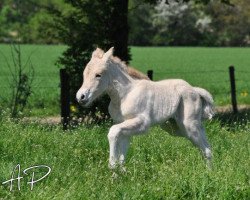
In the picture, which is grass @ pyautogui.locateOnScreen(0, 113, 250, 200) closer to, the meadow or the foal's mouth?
the meadow

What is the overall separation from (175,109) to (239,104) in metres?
15.2

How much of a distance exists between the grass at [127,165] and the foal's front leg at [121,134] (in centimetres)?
19

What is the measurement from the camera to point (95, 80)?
904cm

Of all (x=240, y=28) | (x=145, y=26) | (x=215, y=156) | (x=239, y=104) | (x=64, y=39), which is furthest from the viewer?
(x=145, y=26)

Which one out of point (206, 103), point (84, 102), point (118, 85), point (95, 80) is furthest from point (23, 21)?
point (84, 102)

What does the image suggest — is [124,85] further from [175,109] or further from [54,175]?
[54,175]

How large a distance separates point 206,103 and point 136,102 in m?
1.22

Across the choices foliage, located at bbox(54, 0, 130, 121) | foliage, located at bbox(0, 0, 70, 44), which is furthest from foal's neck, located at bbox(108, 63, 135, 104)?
foliage, located at bbox(0, 0, 70, 44)

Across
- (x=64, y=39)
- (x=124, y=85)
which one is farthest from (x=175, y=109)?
(x=64, y=39)

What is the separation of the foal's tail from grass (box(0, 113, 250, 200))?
21.5 inches

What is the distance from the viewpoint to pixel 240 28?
284ft

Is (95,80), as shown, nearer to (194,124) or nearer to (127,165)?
(127,165)

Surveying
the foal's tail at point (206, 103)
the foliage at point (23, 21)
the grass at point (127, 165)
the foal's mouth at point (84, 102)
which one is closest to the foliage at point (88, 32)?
the grass at point (127, 165)

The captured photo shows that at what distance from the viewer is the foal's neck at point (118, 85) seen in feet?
30.2
